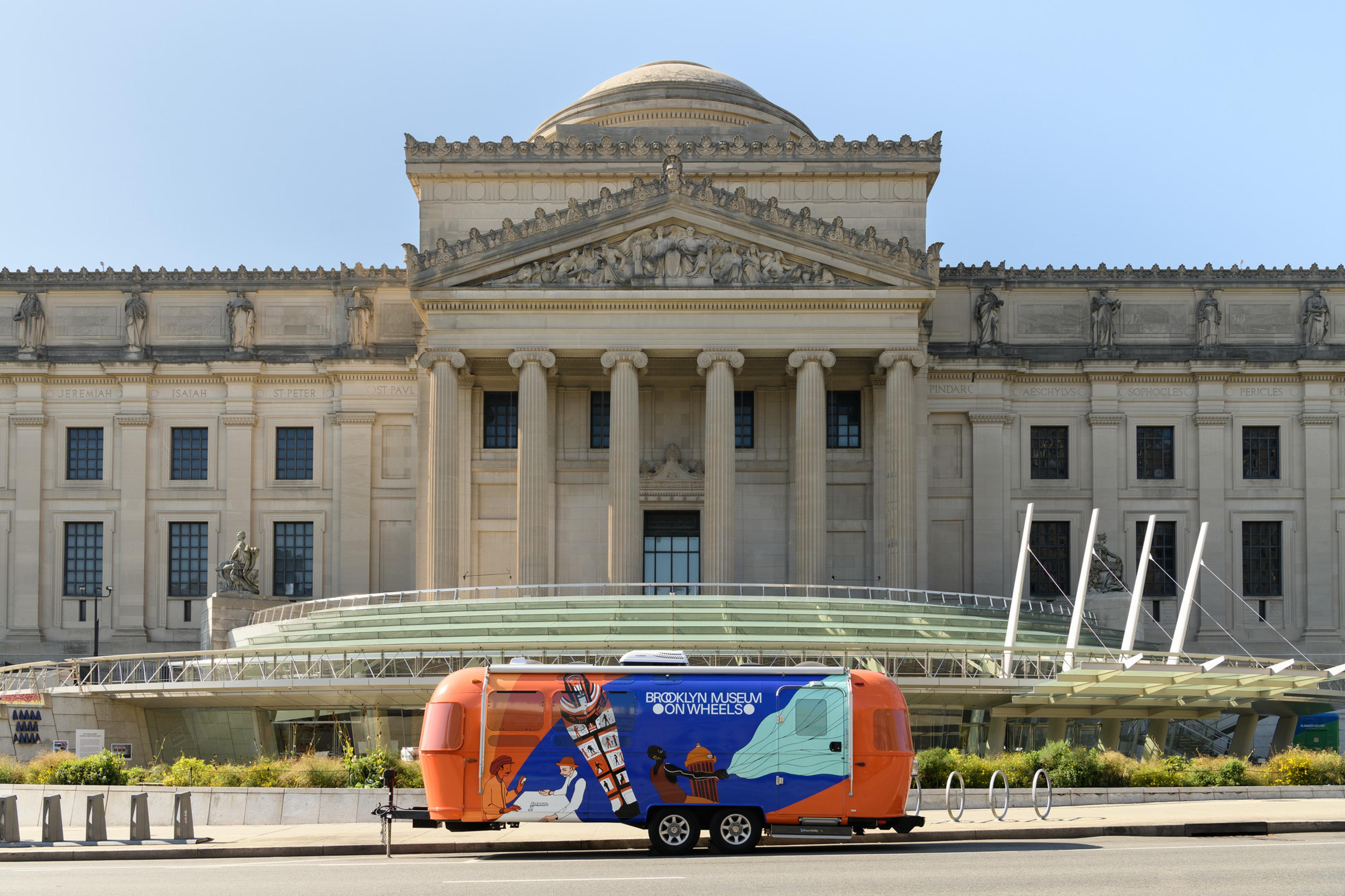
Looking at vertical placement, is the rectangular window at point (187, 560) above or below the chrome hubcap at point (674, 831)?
above

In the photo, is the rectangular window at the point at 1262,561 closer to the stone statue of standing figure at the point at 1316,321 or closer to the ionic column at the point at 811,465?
the stone statue of standing figure at the point at 1316,321

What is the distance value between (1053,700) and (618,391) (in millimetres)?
23004

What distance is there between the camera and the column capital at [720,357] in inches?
2347

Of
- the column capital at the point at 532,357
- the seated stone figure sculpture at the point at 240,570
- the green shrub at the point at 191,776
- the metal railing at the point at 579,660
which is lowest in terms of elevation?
the green shrub at the point at 191,776

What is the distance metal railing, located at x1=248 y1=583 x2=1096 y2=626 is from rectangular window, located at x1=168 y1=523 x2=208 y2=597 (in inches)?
221

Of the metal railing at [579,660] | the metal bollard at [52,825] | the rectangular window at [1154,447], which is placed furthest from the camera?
the rectangular window at [1154,447]

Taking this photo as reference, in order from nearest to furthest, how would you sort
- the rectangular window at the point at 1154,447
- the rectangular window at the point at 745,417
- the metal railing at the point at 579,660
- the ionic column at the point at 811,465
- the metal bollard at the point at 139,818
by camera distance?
the metal bollard at the point at 139,818 < the metal railing at the point at 579,660 < the ionic column at the point at 811,465 < the rectangular window at the point at 745,417 < the rectangular window at the point at 1154,447

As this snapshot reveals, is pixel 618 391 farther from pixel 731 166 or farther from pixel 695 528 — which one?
pixel 731 166

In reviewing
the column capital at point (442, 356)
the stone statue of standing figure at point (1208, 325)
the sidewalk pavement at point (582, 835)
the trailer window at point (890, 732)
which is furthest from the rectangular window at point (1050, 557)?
the trailer window at point (890, 732)

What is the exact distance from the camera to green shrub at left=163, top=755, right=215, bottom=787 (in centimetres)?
3616

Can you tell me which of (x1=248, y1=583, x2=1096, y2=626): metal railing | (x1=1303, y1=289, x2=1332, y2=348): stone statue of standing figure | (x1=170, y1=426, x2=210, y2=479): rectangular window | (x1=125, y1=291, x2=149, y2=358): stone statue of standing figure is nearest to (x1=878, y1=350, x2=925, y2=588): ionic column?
(x1=248, y1=583, x2=1096, y2=626): metal railing

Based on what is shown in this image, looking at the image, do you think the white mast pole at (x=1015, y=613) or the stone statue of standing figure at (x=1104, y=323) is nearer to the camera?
the white mast pole at (x=1015, y=613)

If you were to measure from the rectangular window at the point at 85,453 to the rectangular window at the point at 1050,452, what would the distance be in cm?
4392

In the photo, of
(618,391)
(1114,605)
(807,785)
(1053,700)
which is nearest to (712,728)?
(807,785)
